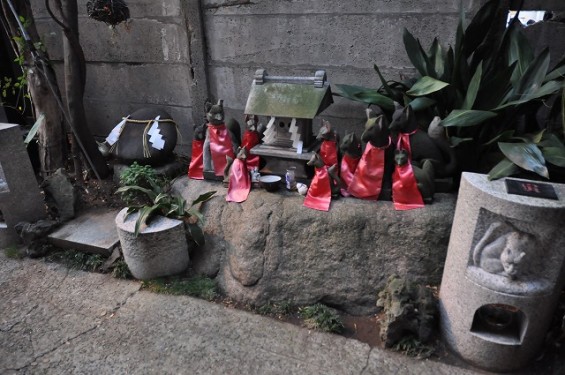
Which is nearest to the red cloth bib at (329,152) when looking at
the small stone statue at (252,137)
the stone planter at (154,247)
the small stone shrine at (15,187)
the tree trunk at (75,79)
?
the small stone statue at (252,137)

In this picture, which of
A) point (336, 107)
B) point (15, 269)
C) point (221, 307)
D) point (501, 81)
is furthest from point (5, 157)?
point (501, 81)

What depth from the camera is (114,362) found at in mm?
2715

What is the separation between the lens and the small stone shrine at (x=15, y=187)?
3.75 meters

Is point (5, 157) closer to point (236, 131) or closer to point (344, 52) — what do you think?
point (236, 131)

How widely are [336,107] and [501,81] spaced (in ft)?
5.05

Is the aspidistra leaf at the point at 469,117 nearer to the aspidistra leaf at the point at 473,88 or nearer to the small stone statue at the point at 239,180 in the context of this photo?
the aspidistra leaf at the point at 473,88

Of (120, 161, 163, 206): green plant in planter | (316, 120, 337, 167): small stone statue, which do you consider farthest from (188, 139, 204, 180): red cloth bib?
(316, 120, 337, 167): small stone statue

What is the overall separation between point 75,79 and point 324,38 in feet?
8.91

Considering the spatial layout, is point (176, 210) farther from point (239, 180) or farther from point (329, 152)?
point (329, 152)

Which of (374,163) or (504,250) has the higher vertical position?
(374,163)

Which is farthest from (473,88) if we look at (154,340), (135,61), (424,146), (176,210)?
(135,61)

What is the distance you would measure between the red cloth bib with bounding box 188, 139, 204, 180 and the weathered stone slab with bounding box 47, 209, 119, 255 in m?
0.96

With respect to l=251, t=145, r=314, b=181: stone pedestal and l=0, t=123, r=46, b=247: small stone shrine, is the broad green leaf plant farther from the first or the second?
l=0, t=123, r=46, b=247: small stone shrine

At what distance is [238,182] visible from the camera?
357 centimetres
